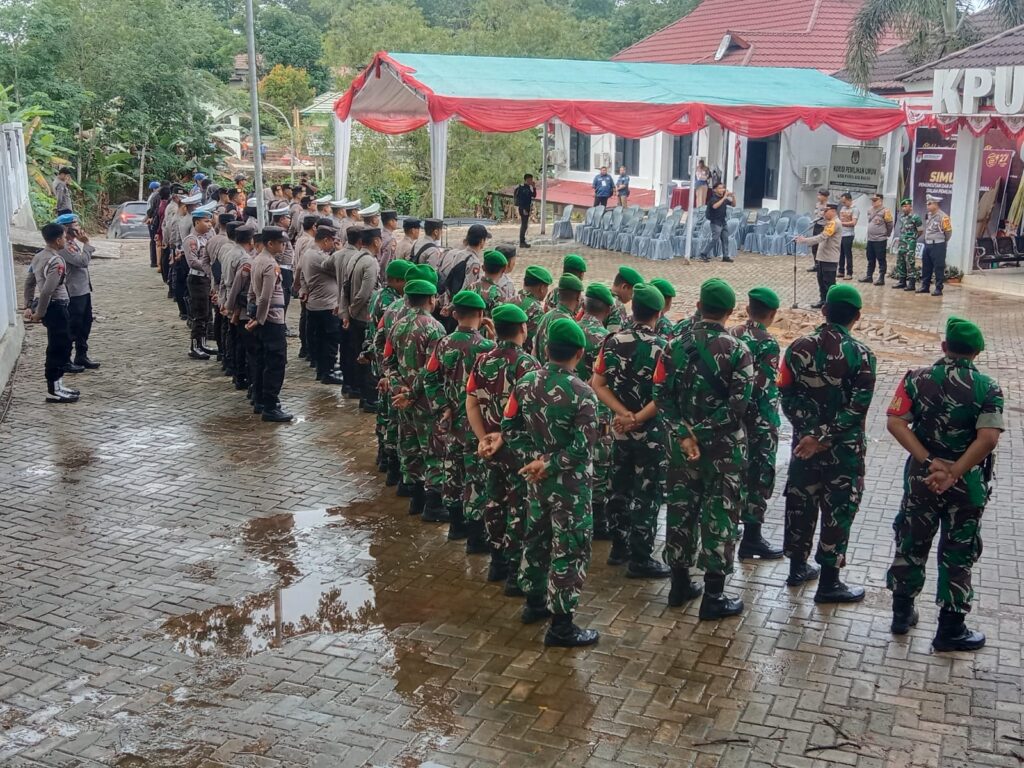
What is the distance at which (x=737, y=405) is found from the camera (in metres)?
5.45

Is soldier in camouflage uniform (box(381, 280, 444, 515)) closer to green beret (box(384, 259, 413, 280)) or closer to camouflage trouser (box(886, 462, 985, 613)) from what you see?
green beret (box(384, 259, 413, 280))

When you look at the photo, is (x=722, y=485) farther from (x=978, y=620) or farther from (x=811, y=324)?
(x=811, y=324)

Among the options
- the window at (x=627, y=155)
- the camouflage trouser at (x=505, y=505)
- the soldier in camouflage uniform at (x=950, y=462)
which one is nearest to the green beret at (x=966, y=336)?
the soldier in camouflage uniform at (x=950, y=462)

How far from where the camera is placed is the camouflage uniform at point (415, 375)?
6.97 metres

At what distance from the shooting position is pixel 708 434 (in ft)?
18.1

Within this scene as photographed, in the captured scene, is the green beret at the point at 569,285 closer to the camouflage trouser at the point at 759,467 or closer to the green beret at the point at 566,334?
the camouflage trouser at the point at 759,467

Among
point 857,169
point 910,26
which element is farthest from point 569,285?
point 910,26

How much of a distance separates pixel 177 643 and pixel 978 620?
168 inches

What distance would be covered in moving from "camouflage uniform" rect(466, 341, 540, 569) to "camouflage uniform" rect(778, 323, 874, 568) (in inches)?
56.7

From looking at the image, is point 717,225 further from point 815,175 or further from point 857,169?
point 857,169

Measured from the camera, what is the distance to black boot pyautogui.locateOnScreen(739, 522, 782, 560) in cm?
661

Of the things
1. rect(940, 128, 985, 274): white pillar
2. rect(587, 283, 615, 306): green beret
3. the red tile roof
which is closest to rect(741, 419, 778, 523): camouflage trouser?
rect(587, 283, 615, 306): green beret

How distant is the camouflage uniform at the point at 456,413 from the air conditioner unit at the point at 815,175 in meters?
19.5

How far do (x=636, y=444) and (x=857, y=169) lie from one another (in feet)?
34.3
